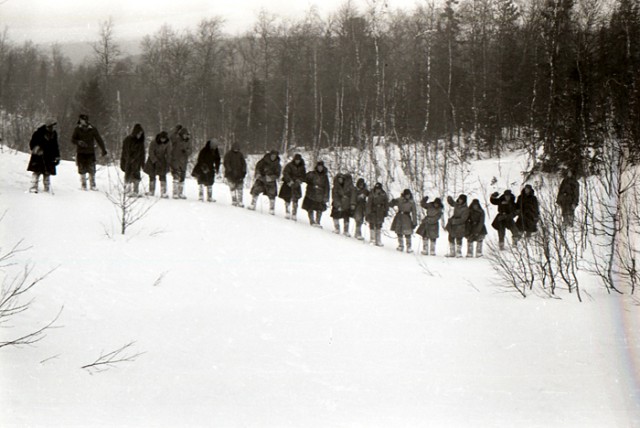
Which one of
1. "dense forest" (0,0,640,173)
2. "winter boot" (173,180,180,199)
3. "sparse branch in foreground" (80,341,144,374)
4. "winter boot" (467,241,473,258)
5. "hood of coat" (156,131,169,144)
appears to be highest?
"dense forest" (0,0,640,173)

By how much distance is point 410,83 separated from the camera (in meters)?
34.1

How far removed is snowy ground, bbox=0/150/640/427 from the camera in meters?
6.63

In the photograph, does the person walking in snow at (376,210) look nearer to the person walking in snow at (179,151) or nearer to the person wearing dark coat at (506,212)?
the person wearing dark coat at (506,212)

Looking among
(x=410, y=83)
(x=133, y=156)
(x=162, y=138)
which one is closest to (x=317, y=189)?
(x=162, y=138)

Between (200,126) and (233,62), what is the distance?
26.3ft

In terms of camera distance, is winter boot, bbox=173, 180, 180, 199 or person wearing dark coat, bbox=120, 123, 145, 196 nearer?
person wearing dark coat, bbox=120, 123, 145, 196

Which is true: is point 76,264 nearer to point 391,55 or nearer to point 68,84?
point 391,55

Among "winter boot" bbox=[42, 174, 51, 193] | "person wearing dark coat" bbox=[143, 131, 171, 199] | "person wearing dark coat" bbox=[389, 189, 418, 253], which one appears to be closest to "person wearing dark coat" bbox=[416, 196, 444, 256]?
"person wearing dark coat" bbox=[389, 189, 418, 253]

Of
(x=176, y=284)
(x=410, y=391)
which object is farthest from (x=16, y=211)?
(x=410, y=391)

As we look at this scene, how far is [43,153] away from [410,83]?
80.3ft

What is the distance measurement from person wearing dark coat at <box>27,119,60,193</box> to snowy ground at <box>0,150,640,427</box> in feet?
2.11

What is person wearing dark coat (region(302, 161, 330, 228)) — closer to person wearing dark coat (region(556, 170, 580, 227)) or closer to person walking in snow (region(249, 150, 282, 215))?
person walking in snow (region(249, 150, 282, 215))

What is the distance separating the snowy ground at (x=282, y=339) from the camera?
663 centimetres

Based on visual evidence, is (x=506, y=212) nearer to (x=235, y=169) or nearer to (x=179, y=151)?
(x=235, y=169)
